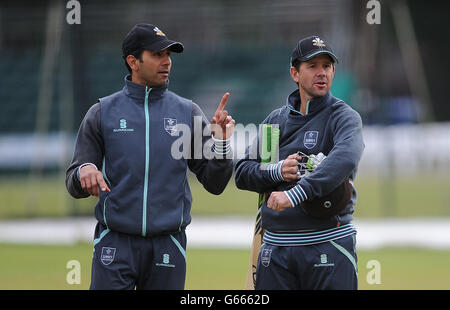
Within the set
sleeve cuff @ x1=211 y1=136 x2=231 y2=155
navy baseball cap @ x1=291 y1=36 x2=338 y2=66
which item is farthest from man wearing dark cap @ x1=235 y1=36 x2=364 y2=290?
sleeve cuff @ x1=211 y1=136 x2=231 y2=155

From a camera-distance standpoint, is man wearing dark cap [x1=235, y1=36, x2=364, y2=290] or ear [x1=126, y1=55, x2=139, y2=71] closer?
man wearing dark cap [x1=235, y1=36, x2=364, y2=290]

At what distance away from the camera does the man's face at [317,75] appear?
512 centimetres

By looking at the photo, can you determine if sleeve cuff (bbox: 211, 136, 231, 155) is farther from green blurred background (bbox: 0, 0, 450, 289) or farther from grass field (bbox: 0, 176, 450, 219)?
grass field (bbox: 0, 176, 450, 219)

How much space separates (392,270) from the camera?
1058 centimetres

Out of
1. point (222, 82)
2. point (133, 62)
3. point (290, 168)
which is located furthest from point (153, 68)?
point (222, 82)

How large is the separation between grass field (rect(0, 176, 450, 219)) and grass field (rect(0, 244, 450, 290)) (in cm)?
186

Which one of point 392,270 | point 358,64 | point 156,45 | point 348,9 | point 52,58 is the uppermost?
point 348,9

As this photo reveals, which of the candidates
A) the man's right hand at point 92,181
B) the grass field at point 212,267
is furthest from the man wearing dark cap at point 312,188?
the grass field at point 212,267

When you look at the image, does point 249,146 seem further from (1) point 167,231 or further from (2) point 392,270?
(2) point 392,270

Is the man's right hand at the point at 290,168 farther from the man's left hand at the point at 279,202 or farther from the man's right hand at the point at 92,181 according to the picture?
the man's right hand at the point at 92,181

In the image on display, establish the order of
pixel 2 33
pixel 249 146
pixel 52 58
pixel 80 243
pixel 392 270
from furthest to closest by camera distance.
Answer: pixel 2 33 → pixel 52 58 → pixel 80 243 → pixel 392 270 → pixel 249 146

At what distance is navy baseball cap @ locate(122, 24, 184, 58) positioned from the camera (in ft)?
17.2

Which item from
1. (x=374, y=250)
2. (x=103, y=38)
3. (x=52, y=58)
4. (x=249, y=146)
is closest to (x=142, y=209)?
(x=249, y=146)

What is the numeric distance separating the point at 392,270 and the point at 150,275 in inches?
240
